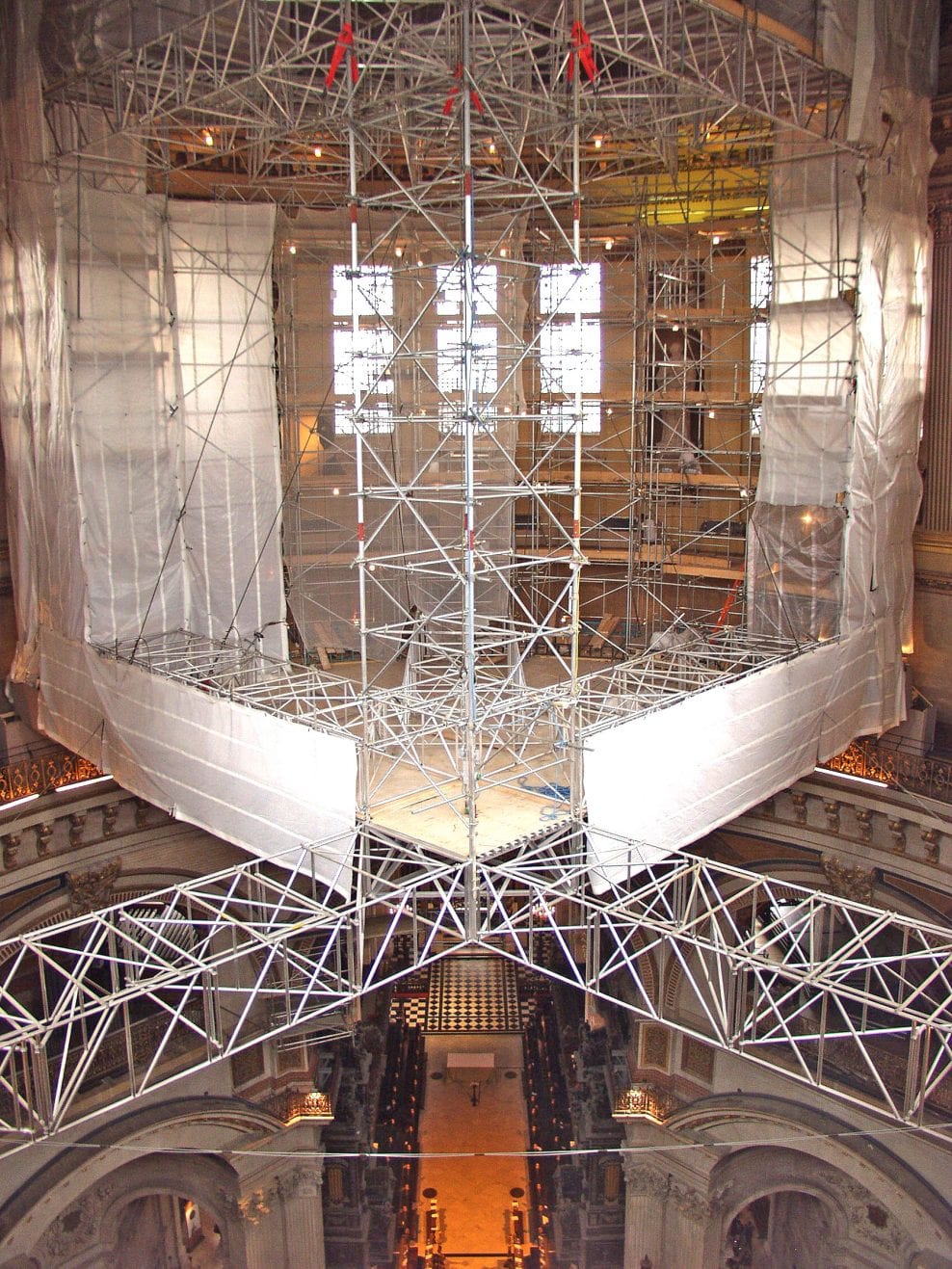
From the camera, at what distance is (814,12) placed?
16.2m

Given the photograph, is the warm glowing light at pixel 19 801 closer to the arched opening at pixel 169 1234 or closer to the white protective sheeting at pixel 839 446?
the arched opening at pixel 169 1234

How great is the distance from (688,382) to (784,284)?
4.77 metres

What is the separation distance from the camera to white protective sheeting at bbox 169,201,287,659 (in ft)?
61.0

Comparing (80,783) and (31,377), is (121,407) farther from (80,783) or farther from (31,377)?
(80,783)

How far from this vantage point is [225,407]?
18.9 m

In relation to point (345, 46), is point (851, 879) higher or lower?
lower

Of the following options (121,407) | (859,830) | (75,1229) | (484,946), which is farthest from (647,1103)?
(121,407)

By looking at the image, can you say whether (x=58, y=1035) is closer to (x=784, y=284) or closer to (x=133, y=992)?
(x=133, y=992)

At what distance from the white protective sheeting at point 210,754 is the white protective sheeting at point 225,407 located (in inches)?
81.5

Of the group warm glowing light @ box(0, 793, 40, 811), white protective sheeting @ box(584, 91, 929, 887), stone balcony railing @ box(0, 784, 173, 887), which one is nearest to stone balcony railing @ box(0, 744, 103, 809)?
warm glowing light @ box(0, 793, 40, 811)

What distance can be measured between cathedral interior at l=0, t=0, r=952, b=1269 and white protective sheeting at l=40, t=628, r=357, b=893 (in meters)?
0.06

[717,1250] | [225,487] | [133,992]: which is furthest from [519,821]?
[717,1250]

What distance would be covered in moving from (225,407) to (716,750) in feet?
31.9

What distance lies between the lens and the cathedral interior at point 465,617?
14.3 metres
